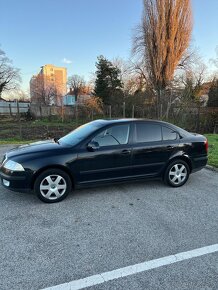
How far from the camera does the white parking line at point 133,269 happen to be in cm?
231

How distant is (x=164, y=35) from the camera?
822 inches

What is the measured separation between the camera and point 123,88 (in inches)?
1130

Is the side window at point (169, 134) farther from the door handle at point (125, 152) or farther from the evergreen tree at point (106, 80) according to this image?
the evergreen tree at point (106, 80)

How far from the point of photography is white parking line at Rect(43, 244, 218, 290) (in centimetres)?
231

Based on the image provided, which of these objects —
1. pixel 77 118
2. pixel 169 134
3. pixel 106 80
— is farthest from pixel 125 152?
pixel 106 80

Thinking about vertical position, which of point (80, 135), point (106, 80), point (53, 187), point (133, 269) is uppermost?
point (106, 80)

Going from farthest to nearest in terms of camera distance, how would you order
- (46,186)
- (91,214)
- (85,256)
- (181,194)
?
(181,194), (46,186), (91,214), (85,256)

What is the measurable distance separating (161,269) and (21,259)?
1575 millimetres


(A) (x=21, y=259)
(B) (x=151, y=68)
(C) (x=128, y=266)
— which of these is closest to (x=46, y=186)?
(A) (x=21, y=259)

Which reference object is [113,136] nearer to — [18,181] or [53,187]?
[53,187]

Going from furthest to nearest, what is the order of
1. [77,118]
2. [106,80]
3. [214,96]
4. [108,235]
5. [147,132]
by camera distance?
1. [106,80]
2. [214,96]
3. [77,118]
4. [147,132]
5. [108,235]

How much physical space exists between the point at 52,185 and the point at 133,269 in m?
2.11

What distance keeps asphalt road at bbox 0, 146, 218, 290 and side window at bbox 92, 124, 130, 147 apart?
100 centimetres

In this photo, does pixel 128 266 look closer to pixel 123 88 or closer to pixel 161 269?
pixel 161 269
